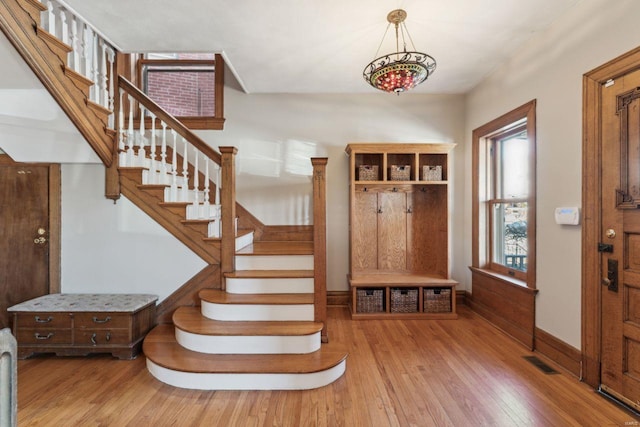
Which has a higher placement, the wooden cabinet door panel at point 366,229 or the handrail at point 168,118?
the handrail at point 168,118

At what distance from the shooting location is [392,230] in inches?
155

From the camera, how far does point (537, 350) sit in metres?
2.66

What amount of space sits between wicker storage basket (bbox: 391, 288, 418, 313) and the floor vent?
46.4 inches

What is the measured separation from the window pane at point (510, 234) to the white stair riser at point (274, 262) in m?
2.21

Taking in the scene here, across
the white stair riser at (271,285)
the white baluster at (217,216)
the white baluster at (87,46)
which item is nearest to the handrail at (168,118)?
the white baluster at (217,216)

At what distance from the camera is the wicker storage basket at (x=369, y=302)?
354 centimetres

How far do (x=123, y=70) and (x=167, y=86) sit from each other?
0.52 m

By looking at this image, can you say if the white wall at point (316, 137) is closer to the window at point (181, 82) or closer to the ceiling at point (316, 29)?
the window at point (181, 82)

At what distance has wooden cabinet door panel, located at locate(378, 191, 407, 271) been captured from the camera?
3.94 meters

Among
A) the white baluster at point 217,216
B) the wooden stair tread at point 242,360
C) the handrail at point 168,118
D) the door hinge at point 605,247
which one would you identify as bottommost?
the wooden stair tread at point 242,360

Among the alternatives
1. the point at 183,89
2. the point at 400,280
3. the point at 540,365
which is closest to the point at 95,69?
the point at 183,89

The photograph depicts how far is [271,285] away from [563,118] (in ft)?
9.38

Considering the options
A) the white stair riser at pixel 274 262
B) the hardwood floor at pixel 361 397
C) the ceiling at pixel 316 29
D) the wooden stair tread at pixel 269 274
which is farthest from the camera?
the white stair riser at pixel 274 262

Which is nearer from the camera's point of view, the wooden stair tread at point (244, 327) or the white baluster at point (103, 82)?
the wooden stair tread at point (244, 327)
